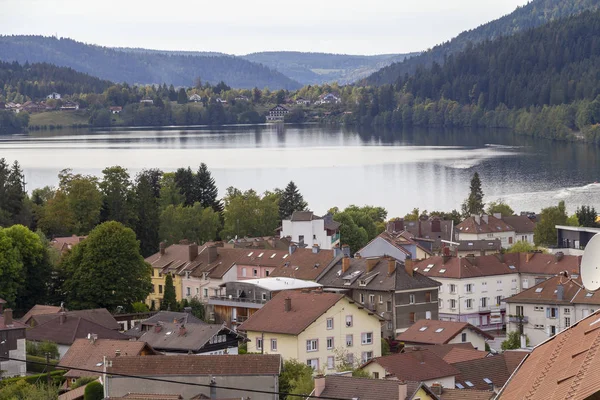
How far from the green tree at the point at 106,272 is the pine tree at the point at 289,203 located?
1099 inches

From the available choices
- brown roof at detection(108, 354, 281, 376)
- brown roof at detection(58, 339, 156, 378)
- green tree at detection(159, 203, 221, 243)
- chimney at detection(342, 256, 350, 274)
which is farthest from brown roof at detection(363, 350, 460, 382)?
green tree at detection(159, 203, 221, 243)

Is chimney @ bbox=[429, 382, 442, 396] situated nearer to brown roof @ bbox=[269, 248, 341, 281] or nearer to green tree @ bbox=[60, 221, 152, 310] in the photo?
brown roof @ bbox=[269, 248, 341, 281]

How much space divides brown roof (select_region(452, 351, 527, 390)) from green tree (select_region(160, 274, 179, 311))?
16.5 m

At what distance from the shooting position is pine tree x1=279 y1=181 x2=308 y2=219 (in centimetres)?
7025

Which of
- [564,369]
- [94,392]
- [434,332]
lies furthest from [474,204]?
[564,369]

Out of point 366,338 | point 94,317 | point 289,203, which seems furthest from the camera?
point 289,203

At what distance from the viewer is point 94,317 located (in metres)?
36.5

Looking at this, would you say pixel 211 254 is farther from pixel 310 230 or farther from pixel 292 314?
pixel 292 314

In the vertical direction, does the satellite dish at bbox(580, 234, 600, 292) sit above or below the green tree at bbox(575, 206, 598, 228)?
above

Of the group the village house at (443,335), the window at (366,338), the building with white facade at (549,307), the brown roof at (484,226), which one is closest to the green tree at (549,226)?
the brown roof at (484,226)

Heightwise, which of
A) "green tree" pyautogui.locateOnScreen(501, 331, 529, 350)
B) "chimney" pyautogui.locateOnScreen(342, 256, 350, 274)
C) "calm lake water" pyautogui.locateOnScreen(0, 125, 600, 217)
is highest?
"chimney" pyautogui.locateOnScreen(342, 256, 350, 274)

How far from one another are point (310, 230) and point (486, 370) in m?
31.2

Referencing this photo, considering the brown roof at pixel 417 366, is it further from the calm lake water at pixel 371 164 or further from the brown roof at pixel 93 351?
the calm lake water at pixel 371 164

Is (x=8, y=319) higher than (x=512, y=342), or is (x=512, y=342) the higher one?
(x=8, y=319)
